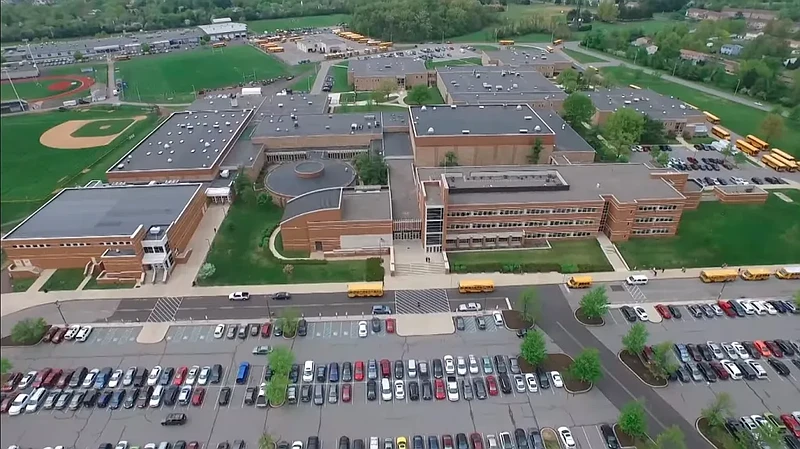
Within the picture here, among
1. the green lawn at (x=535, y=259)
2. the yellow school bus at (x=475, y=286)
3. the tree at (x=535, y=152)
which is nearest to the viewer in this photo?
the yellow school bus at (x=475, y=286)

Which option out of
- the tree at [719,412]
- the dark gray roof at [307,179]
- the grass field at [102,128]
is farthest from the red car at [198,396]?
the grass field at [102,128]

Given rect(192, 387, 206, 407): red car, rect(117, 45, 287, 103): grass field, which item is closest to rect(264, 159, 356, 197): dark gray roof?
rect(192, 387, 206, 407): red car

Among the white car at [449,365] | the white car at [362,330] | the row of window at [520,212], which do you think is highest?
the row of window at [520,212]

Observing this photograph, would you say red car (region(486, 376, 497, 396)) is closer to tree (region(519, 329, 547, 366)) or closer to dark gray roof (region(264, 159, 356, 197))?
tree (region(519, 329, 547, 366))

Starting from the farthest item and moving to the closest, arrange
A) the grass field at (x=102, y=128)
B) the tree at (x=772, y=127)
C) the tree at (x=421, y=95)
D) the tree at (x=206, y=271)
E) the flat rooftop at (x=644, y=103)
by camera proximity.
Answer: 1. the tree at (x=421, y=95)
2. the grass field at (x=102, y=128)
3. the flat rooftop at (x=644, y=103)
4. the tree at (x=772, y=127)
5. the tree at (x=206, y=271)

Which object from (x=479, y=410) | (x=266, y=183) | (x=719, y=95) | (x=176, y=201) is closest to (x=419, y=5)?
(x=719, y=95)

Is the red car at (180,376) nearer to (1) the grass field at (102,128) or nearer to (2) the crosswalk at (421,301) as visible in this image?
(2) the crosswalk at (421,301)

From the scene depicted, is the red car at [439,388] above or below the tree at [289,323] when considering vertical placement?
below
